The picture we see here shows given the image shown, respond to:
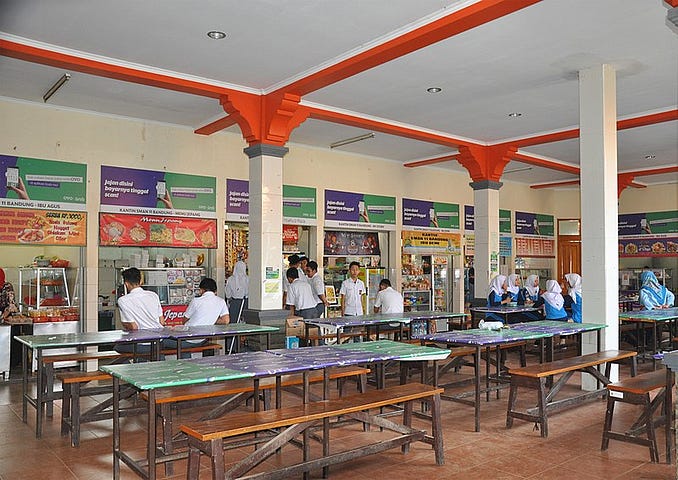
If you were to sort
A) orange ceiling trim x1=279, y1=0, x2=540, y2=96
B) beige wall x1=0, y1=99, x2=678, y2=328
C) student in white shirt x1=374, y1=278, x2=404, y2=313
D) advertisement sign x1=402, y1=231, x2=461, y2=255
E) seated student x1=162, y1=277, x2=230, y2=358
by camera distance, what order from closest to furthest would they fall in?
orange ceiling trim x1=279, y1=0, x2=540, y2=96, seated student x1=162, y1=277, x2=230, y2=358, beige wall x1=0, y1=99, x2=678, y2=328, student in white shirt x1=374, y1=278, x2=404, y2=313, advertisement sign x1=402, y1=231, x2=461, y2=255

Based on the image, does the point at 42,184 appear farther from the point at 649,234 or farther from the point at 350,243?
the point at 649,234

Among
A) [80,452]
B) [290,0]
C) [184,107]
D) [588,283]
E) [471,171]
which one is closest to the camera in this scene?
[80,452]

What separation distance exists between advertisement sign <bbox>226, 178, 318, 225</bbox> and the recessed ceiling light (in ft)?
13.1

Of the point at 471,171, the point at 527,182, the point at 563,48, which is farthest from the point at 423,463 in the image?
the point at 527,182

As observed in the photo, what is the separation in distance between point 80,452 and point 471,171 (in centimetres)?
825

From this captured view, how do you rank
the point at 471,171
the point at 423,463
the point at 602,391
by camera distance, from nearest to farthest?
the point at 423,463, the point at 602,391, the point at 471,171

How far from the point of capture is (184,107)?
8.52 meters

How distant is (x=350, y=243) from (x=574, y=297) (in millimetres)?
4324

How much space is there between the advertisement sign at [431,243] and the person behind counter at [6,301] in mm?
7136

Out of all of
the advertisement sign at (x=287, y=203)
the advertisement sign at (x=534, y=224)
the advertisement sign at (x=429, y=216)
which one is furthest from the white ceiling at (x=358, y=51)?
the advertisement sign at (x=534, y=224)

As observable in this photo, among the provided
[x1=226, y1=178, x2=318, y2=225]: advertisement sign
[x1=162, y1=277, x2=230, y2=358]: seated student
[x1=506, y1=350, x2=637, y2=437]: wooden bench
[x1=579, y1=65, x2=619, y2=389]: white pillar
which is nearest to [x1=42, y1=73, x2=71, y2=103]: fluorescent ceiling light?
[x1=162, y1=277, x2=230, y2=358]: seated student

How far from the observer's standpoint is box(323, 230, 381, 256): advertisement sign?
1165 cm

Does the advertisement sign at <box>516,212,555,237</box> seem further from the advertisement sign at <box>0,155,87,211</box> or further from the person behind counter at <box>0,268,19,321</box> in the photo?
the person behind counter at <box>0,268,19,321</box>

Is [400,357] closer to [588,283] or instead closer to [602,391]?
[602,391]
